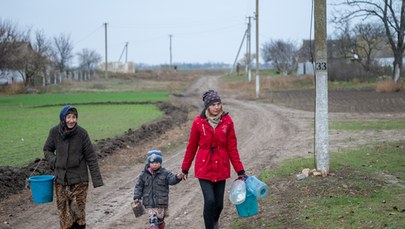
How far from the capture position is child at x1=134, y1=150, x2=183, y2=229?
6.96 metres

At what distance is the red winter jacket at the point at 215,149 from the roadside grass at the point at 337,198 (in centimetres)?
142

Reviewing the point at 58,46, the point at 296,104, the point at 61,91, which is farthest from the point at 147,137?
the point at 58,46

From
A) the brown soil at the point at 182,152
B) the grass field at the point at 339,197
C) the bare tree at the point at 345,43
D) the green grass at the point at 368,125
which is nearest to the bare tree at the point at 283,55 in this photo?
the bare tree at the point at 345,43

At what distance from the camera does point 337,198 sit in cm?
812

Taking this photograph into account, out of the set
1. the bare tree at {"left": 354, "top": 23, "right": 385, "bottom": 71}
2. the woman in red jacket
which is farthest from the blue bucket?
the bare tree at {"left": 354, "top": 23, "right": 385, "bottom": 71}

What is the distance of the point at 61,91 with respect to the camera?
2263 inches

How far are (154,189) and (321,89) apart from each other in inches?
168

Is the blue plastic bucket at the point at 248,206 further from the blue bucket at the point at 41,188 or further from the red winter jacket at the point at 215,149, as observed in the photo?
the blue bucket at the point at 41,188

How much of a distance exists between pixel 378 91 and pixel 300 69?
4016 cm

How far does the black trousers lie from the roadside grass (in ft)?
3.46

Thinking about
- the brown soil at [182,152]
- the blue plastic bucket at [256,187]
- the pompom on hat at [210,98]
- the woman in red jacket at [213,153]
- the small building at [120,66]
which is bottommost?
the brown soil at [182,152]

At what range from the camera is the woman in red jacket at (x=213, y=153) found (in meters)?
6.65

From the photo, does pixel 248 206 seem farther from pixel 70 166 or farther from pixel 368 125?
pixel 368 125

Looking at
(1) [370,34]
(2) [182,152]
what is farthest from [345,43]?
(2) [182,152]
